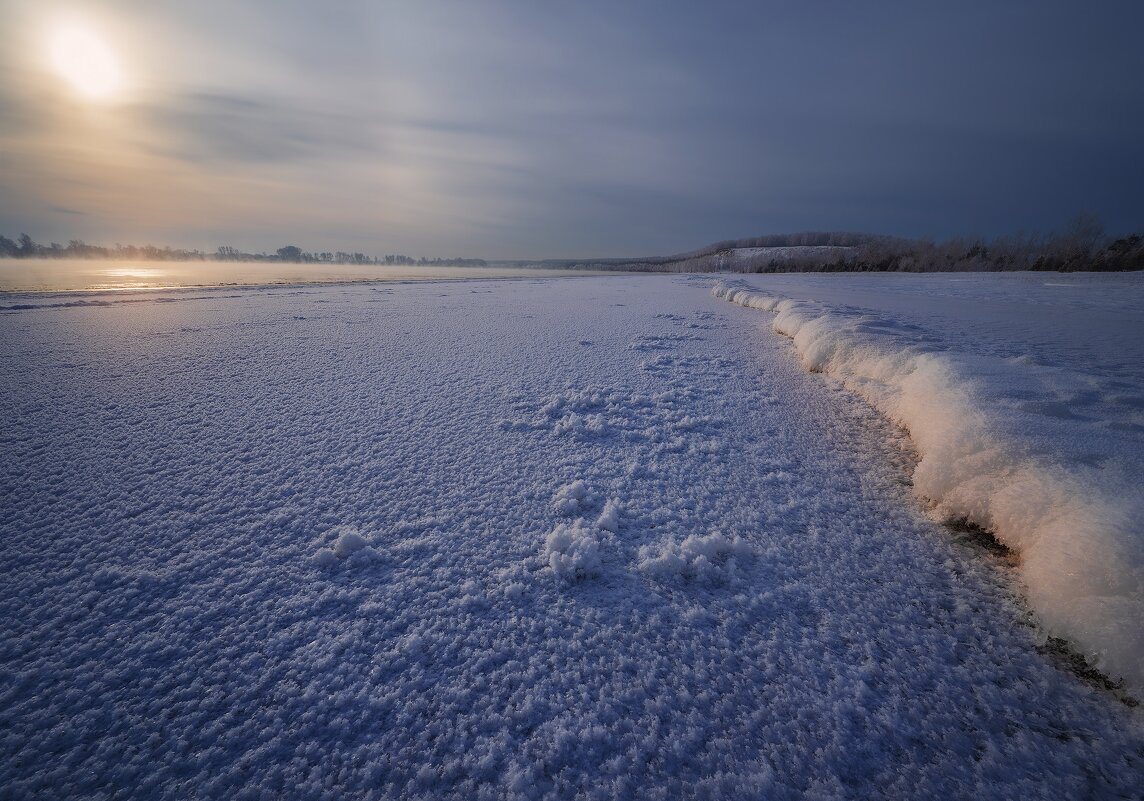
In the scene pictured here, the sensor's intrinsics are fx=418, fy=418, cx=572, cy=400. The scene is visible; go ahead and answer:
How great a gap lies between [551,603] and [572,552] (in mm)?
→ 178

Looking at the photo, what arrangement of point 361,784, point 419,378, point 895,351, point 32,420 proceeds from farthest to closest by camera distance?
point 419,378, point 895,351, point 32,420, point 361,784

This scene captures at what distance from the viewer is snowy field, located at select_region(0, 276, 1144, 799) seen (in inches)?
31.6

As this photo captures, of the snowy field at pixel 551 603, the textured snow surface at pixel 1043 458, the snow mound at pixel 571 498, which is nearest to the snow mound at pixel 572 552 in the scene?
the snowy field at pixel 551 603

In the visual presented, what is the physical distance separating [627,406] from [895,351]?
185 cm

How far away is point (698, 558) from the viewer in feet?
4.17

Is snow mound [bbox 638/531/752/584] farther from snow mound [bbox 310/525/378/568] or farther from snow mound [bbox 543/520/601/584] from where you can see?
snow mound [bbox 310/525/378/568]

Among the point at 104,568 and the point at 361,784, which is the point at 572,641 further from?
the point at 104,568

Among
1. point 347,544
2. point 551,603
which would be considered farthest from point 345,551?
point 551,603

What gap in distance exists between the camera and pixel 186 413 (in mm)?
2381

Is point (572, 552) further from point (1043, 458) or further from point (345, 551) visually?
point (1043, 458)

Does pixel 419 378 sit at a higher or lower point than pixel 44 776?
higher

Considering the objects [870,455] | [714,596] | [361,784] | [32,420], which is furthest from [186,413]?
[870,455]

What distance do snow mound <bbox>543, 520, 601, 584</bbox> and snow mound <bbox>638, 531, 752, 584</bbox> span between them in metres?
0.15

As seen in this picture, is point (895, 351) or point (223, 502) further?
point (895, 351)
